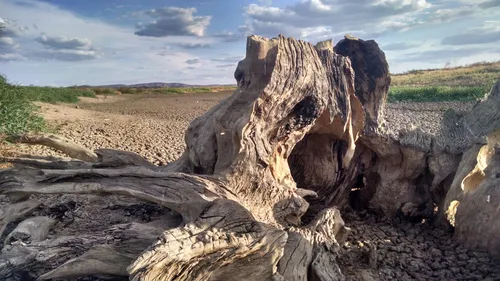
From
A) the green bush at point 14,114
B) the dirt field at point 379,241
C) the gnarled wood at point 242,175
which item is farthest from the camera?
the green bush at point 14,114

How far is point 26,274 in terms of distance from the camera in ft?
12.7

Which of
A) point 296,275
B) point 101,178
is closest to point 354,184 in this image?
point 296,275

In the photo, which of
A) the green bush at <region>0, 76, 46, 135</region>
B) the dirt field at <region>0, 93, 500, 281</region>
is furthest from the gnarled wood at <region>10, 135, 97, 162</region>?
the green bush at <region>0, 76, 46, 135</region>

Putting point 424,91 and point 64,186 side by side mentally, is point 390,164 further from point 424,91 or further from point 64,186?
point 424,91

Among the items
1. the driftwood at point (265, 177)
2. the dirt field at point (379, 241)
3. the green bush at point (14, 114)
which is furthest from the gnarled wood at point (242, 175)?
the green bush at point (14, 114)

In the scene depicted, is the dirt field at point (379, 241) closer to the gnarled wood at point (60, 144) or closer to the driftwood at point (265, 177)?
the driftwood at point (265, 177)

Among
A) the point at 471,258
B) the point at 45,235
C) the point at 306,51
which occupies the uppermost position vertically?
the point at 306,51

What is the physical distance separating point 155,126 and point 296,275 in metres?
14.1

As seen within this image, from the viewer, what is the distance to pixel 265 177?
465 cm

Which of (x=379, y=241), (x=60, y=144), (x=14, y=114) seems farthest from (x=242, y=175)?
(x=14, y=114)

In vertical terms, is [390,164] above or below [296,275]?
above

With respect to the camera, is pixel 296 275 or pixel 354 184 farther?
pixel 354 184

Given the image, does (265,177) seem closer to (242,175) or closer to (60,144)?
(242,175)

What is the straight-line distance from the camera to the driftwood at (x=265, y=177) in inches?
143
